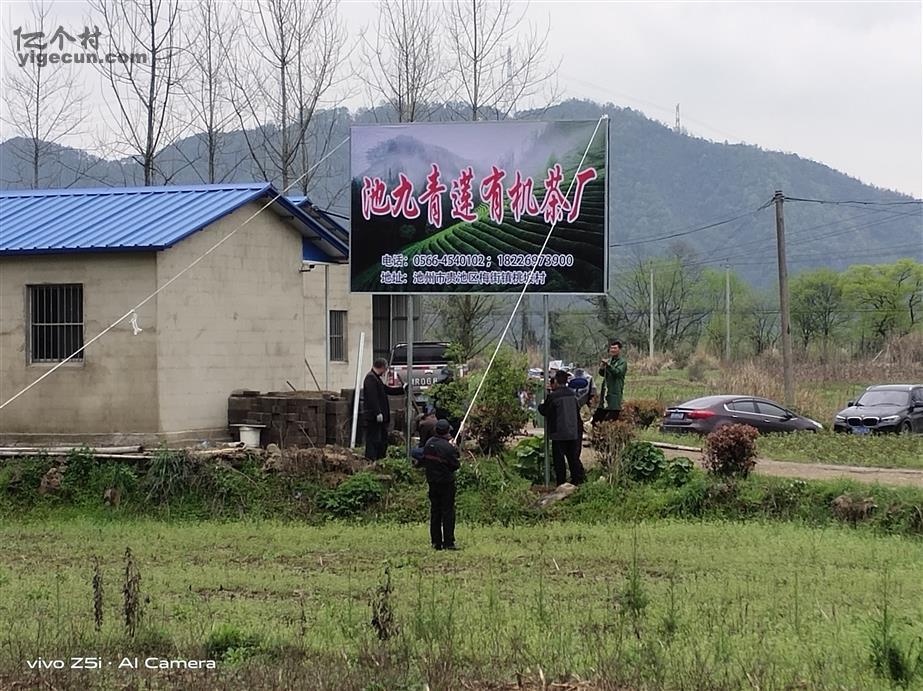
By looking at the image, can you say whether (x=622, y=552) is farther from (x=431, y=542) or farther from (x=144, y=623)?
(x=144, y=623)

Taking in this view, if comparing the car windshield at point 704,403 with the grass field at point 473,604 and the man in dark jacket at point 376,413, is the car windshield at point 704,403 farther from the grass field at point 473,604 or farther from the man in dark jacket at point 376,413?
the grass field at point 473,604

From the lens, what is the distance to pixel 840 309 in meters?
81.1

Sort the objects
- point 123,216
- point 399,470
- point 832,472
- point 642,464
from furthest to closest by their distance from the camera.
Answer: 1. point 123,216
2. point 832,472
3. point 399,470
4. point 642,464

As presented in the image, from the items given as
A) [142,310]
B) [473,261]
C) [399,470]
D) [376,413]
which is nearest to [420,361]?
[142,310]

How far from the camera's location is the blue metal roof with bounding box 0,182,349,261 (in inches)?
752

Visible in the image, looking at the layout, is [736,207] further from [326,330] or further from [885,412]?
[326,330]

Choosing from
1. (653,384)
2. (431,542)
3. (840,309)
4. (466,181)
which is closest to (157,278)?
(466,181)

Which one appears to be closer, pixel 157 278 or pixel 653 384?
pixel 157 278

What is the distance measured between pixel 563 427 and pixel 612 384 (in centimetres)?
185

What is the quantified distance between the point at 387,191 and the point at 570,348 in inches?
2298

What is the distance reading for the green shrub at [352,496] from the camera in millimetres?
16812

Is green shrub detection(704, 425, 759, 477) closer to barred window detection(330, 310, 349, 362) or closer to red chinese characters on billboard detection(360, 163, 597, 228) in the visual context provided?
red chinese characters on billboard detection(360, 163, 597, 228)

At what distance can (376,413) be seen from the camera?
704 inches

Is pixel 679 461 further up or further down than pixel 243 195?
further down
